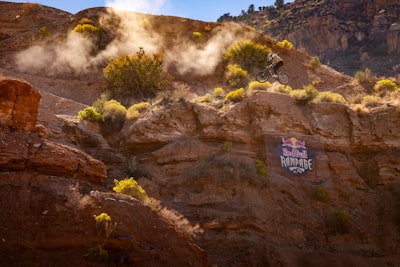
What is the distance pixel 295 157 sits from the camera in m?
18.7

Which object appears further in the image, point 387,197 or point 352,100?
point 352,100

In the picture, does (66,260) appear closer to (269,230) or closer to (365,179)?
(269,230)

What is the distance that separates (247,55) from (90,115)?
13727 mm

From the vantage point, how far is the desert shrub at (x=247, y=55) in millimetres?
30297

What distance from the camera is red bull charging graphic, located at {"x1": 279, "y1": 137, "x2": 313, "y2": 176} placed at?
1850 centimetres

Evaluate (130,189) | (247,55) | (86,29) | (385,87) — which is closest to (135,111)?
(130,189)

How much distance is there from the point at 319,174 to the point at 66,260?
12.7 m

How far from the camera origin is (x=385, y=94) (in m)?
25.4

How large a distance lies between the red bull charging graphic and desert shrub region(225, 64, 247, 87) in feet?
29.3

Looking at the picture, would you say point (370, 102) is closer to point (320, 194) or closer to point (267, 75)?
point (267, 75)

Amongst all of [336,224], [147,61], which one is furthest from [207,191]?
[147,61]

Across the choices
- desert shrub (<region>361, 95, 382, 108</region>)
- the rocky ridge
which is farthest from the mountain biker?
the rocky ridge

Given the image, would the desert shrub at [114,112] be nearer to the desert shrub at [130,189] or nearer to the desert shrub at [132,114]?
the desert shrub at [132,114]

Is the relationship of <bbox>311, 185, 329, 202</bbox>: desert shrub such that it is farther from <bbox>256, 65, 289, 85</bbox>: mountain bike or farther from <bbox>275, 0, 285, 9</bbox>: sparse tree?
<bbox>275, 0, 285, 9</bbox>: sparse tree
